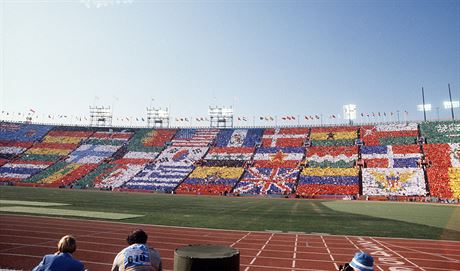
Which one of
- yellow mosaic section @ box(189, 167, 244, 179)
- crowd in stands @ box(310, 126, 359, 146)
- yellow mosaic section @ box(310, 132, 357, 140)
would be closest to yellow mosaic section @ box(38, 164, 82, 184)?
yellow mosaic section @ box(189, 167, 244, 179)

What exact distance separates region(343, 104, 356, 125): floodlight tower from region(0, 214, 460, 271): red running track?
73321mm

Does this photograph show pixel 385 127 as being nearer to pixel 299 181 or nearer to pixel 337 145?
pixel 337 145

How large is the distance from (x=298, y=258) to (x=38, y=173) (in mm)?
71093

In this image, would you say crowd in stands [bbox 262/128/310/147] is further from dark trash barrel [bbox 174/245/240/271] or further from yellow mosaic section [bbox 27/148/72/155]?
dark trash barrel [bbox 174/245/240/271]

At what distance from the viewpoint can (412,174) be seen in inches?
2197

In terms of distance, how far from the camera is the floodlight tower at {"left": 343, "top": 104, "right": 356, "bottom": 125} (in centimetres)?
8525

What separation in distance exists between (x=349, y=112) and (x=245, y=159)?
108ft

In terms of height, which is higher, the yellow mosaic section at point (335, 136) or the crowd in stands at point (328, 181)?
the yellow mosaic section at point (335, 136)

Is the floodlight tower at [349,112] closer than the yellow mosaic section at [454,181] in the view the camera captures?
No

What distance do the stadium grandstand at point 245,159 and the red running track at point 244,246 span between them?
40.2m

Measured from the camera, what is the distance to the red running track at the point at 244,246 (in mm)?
11422

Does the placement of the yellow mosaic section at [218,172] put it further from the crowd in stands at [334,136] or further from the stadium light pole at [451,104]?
the stadium light pole at [451,104]

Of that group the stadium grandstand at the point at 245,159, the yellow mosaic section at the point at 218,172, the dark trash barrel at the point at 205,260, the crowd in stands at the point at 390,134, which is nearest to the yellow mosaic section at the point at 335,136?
the stadium grandstand at the point at 245,159

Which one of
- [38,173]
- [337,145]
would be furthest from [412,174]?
[38,173]
